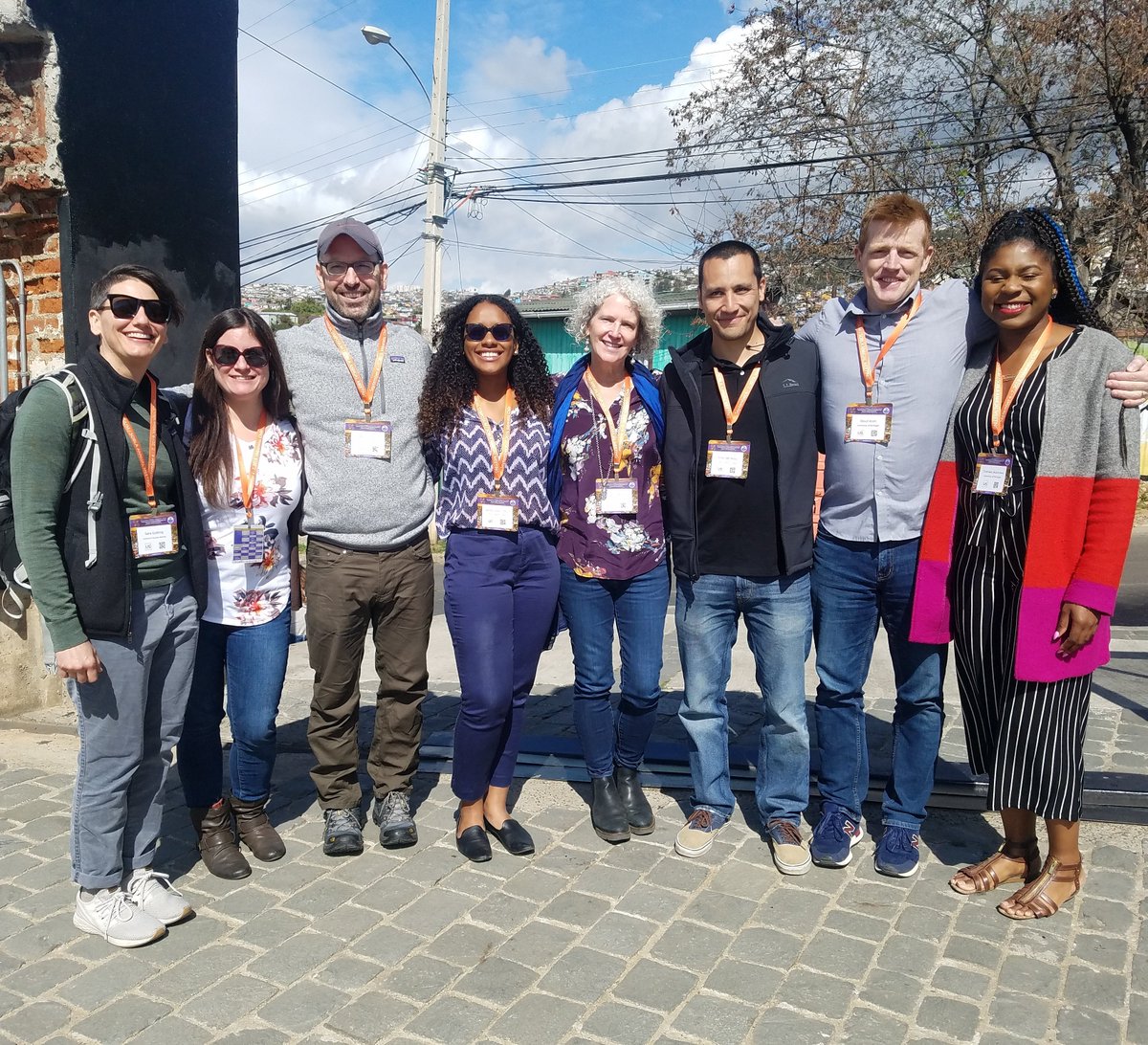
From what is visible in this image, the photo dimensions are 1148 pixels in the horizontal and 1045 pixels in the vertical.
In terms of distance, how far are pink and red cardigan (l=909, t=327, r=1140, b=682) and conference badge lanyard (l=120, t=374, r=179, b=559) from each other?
2.87 metres

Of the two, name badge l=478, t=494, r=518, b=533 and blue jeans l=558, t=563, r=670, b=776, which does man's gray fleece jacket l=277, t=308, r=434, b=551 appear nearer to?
name badge l=478, t=494, r=518, b=533

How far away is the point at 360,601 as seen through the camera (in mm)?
3623

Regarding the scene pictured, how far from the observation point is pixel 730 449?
347 centimetres

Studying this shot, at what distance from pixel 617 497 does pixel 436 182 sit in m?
16.0

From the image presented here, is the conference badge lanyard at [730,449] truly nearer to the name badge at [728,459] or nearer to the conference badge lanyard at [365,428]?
the name badge at [728,459]

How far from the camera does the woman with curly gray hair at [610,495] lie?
3.63 meters

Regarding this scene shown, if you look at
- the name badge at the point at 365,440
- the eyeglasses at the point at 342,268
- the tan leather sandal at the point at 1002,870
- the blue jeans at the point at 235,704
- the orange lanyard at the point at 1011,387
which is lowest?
the tan leather sandal at the point at 1002,870

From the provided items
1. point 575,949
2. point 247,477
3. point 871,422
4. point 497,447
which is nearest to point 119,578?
point 247,477

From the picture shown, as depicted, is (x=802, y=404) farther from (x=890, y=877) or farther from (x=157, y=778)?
(x=157, y=778)

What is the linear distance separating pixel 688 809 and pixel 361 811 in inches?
56.5

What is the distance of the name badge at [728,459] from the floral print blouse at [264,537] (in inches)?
61.7

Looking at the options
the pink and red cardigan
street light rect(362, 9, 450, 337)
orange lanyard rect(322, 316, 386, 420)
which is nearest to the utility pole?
street light rect(362, 9, 450, 337)

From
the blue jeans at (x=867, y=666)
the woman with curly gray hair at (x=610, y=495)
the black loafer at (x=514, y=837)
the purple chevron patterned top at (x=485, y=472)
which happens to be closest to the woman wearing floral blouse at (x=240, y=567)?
the purple chevron patterned top at (x=485, y=472)

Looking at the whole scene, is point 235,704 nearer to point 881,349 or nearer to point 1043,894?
point 881,349
